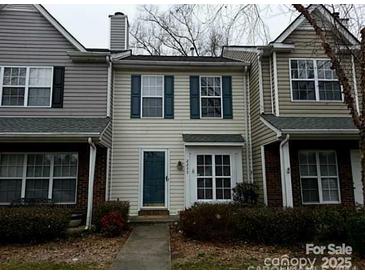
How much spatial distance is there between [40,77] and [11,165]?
10.5 feet

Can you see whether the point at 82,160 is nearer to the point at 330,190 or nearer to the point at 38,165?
the point at 38,165

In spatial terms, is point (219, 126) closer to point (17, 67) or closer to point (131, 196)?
point (131, 196)

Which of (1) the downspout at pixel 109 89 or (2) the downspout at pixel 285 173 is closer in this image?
(2) the downspout at pixel 285 173

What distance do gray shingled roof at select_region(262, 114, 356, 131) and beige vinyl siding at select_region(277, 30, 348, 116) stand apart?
0.34 m

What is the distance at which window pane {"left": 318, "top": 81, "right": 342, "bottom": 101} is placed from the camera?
10453 millimetres

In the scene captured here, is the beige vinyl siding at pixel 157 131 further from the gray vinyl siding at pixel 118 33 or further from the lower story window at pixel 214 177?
the gray vinyl siding at pixel 118 33

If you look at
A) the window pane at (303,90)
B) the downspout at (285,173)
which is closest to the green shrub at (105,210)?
the downspout at (285,173)

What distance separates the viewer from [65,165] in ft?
32.5

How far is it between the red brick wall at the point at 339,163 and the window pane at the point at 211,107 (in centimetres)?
295

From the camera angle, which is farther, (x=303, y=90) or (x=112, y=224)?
(x=303, y=90)

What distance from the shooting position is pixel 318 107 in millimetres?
10336

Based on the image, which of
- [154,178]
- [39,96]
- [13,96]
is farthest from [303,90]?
[13,96]

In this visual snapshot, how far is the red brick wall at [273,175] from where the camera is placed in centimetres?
966
